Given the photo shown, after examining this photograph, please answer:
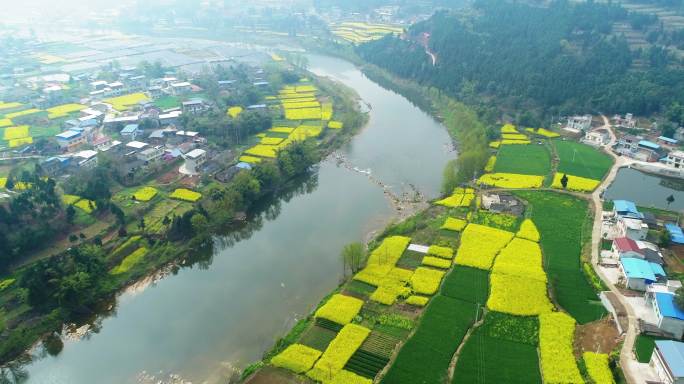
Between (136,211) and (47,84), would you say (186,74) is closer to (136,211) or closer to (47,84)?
(47,84)

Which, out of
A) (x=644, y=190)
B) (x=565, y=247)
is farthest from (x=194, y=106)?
(x=644, y=190)

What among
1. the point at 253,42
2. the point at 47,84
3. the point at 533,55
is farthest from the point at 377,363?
the point at 253,42

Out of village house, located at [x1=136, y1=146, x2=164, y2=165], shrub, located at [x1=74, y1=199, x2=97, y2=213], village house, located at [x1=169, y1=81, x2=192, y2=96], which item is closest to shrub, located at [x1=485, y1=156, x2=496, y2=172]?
village house, located at [x1=136, y1=146, x2=164, y2=165]

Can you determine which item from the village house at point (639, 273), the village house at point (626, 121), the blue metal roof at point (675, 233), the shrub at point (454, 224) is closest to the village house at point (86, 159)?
the shrub at point (454, 224)

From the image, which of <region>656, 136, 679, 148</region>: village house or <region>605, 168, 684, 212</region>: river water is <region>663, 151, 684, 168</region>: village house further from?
<region>656, 136, 679, 148</region>: village house

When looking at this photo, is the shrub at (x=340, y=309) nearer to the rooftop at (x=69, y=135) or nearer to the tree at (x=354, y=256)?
the tree at (x=354, y=256)

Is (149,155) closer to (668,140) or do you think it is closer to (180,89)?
(180,89)
